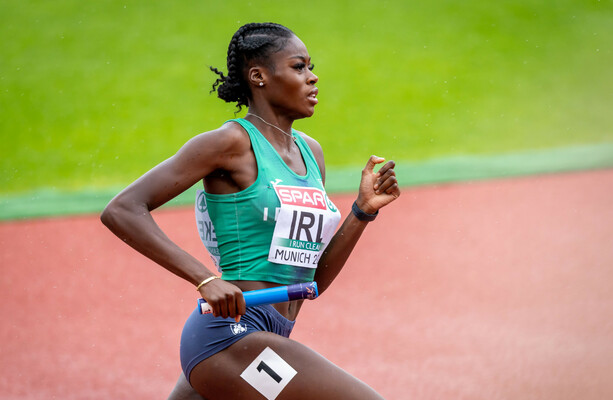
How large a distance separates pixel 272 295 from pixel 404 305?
5102 mm

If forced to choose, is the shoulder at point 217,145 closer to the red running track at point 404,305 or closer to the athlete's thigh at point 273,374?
the athlete's thigh at point 273,374

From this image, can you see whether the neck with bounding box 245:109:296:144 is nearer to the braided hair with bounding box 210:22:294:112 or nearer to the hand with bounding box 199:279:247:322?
the braided hair with bounding box 210:22:294:112

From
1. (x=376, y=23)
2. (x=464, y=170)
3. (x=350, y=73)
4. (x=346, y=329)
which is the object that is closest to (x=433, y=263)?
(x=346, y=329)

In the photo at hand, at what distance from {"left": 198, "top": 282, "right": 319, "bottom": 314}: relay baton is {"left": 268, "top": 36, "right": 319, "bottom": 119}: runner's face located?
85cm

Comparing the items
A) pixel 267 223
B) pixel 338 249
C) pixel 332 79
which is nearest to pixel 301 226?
pixel 267 223

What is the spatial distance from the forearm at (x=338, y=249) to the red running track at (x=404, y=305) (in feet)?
8.44

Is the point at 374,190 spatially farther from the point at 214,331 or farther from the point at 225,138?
the point at 214,331

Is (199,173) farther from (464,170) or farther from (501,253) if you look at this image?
(464,170)

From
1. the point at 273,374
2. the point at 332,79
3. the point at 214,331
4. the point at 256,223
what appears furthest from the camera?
the point at 332,79

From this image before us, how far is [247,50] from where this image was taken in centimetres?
339

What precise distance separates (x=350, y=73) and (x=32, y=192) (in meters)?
9.01

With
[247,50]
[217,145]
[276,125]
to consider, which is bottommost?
[217,145]

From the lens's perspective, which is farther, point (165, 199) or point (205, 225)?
point (205, 225)

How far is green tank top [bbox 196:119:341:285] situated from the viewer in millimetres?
3072
